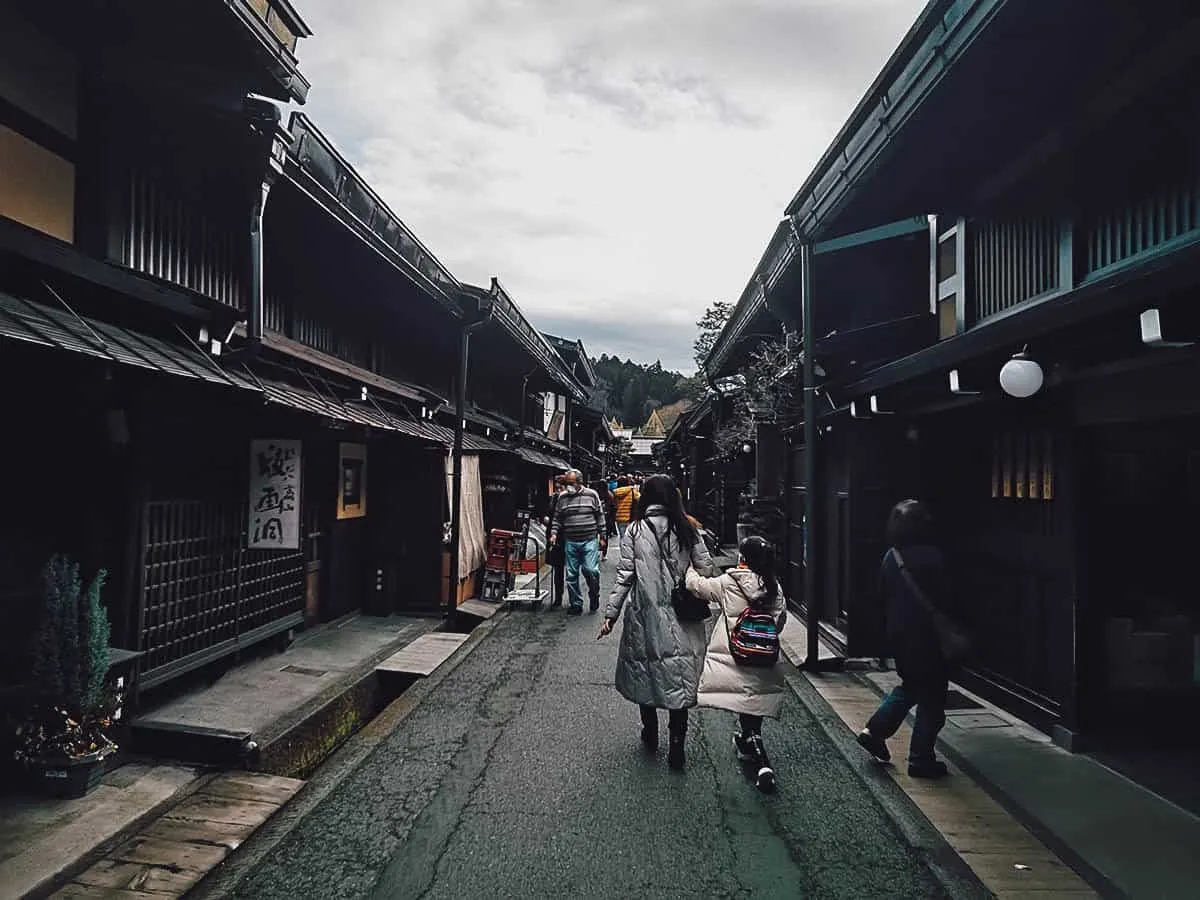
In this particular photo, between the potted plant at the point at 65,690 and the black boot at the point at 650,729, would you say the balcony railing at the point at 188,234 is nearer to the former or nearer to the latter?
→ the potted plant at the point at 65,690

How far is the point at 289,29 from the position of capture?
662 centimetres

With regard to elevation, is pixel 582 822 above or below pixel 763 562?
below

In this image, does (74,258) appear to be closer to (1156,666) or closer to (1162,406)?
(1162,406)

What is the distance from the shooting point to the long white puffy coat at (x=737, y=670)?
605 cm

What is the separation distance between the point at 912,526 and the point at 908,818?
6.68 feet

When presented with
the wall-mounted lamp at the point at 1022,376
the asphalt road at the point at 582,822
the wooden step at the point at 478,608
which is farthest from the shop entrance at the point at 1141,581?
the wooden step at the point at 478,608

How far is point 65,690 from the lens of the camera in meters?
5.31

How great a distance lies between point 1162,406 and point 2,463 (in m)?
7.76

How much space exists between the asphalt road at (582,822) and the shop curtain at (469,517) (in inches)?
224

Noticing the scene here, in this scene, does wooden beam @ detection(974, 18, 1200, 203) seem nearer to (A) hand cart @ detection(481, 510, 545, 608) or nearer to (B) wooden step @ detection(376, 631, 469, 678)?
(B) wooden step @ detection(376, 631, 469, 678)

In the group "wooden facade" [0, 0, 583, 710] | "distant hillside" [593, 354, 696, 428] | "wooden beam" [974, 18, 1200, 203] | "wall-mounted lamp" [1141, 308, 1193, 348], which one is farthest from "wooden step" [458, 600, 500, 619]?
"distant hillside" [593, 354, 696, 428]

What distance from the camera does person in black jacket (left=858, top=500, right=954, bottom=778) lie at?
591 centimetres

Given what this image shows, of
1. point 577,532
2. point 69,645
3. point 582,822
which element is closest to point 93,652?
point 69,645

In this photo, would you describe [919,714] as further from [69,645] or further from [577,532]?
[577,532]
